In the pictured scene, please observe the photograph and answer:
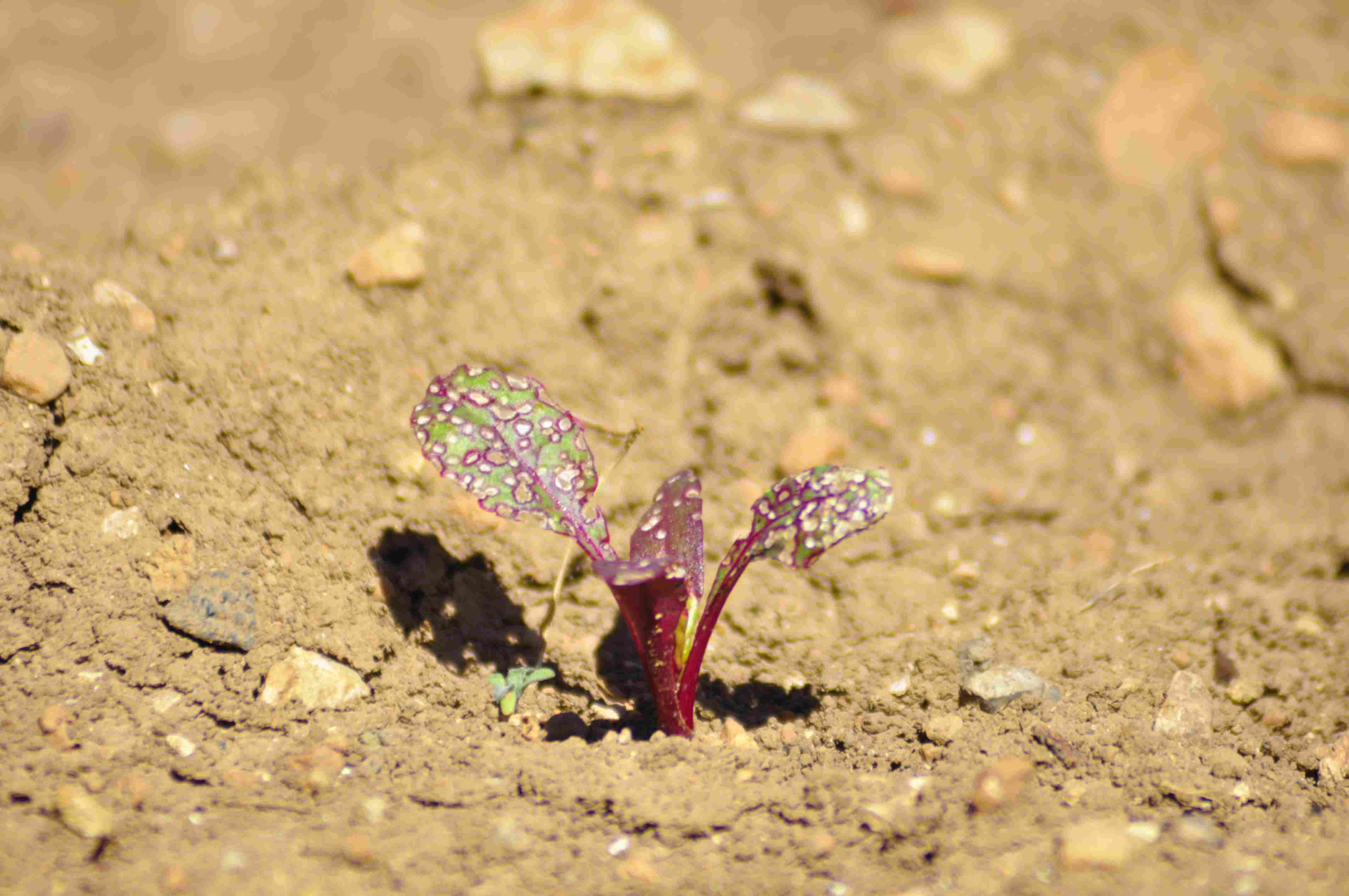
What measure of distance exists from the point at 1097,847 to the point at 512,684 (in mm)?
988

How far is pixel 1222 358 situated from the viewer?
2588mm

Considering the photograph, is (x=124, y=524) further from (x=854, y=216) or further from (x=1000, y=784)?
(x=854, y=216)

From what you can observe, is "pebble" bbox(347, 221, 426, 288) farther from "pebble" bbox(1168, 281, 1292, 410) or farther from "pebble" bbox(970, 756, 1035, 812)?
"pebble" bbox(1168, 281, 1292, 410)

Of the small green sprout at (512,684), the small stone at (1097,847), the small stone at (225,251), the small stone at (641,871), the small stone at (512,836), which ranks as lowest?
the small green sprout at (512,684)

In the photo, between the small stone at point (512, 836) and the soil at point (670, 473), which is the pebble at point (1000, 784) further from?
the small stone at point (512, 836)

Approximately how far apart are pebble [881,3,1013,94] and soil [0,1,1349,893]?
3.3 inches

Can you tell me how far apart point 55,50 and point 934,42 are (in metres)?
2.75

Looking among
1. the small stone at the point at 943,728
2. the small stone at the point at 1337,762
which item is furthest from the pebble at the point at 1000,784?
the small stone at the point at 1337,762

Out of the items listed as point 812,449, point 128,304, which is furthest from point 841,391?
point 128,304

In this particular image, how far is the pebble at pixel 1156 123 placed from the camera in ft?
9.20

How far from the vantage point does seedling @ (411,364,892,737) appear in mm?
1552

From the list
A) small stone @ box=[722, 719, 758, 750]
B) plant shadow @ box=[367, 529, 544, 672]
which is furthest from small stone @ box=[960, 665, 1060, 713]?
plant shadow @ box=[367, 529, 544, 672]

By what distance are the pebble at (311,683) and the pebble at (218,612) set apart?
0.26 ft

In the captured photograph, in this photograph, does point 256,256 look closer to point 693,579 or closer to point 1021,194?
point 693,579
